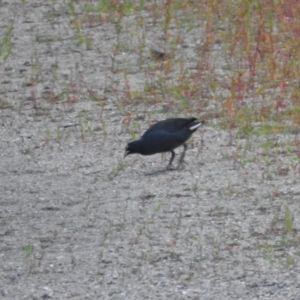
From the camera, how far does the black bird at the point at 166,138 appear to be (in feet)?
27.8

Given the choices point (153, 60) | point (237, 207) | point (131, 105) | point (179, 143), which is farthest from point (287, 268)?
point (153, 60)

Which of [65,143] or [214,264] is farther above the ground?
[214,264]

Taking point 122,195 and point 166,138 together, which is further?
point 166,138

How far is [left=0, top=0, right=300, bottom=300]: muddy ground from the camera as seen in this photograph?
6.30 m

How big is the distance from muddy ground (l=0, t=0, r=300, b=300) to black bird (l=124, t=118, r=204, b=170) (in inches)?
6.2

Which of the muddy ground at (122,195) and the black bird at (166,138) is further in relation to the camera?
the black bird at (166,138)

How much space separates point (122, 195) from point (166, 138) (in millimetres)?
752

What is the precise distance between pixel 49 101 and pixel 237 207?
11.5ft

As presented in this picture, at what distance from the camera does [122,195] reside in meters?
7.88

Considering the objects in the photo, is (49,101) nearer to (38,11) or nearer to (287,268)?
(38,11)

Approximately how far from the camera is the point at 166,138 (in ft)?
27.7

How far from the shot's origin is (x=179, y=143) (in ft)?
27.8

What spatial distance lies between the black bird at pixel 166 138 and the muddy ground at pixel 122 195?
158 millimetres

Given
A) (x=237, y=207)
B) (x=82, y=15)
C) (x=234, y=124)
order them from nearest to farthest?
1. (x=237, y=207)
2. (x=234, y=124)
3. (x=82, y=15)
